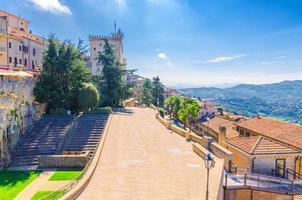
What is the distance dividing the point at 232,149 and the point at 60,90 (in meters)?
21.3

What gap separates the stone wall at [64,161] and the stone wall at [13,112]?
3.61 m

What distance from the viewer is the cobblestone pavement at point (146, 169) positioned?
13.0m

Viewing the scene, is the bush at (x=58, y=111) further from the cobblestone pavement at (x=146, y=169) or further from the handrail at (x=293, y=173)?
the handrail at (x=293, y=173)

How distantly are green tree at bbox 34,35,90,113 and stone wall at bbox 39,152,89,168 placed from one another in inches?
483

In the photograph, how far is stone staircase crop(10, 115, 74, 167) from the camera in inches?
874

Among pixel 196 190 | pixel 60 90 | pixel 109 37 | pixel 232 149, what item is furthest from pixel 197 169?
pixel 109 37

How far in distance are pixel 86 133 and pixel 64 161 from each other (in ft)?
19.7

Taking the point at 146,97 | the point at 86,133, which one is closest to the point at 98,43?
the point at 146,97

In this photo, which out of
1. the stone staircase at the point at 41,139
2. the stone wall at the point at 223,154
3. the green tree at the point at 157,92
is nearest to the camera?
the stone wall at the point at 223,154

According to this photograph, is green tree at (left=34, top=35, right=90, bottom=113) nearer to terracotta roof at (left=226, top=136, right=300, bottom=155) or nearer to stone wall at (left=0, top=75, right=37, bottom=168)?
stone wall at (left=0, top=75, right=37, bottom=168)

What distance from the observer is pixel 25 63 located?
42656mm

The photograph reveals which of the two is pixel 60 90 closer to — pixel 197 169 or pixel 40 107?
pixel 40 107

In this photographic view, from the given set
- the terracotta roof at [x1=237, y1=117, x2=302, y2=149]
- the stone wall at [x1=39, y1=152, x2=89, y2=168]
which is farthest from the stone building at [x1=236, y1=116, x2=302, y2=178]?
the stone wall at [x1=39, y1=152, x2=89, y2=168]

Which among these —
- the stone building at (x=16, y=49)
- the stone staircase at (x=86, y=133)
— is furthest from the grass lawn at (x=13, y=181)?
the stone building at (x=16, y=49)
